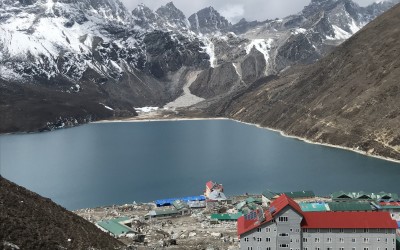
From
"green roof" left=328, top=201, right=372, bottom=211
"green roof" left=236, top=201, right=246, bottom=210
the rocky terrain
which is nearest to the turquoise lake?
the rocky terrain

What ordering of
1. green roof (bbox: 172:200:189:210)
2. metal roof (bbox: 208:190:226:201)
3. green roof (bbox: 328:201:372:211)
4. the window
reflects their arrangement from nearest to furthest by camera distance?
the window < green roof (bbox: 328:201:372:211) < green roof (bbox: 172:200:189:210) < metal roof (bbox: 208:190:226:201)

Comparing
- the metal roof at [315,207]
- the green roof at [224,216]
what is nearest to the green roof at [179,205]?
the green roof at [224,216]

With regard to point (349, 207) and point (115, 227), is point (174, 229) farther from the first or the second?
point (349, 207)

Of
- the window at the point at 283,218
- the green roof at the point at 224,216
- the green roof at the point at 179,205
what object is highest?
the green roof at the point at 179,205

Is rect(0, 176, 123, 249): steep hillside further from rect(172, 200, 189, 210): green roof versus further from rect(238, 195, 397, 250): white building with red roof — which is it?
rect(172, 200, 189, 210): green roof

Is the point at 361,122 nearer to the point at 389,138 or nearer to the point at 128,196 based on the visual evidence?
the point at 389,138

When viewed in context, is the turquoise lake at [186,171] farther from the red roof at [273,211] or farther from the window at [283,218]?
the window at [283,218]
